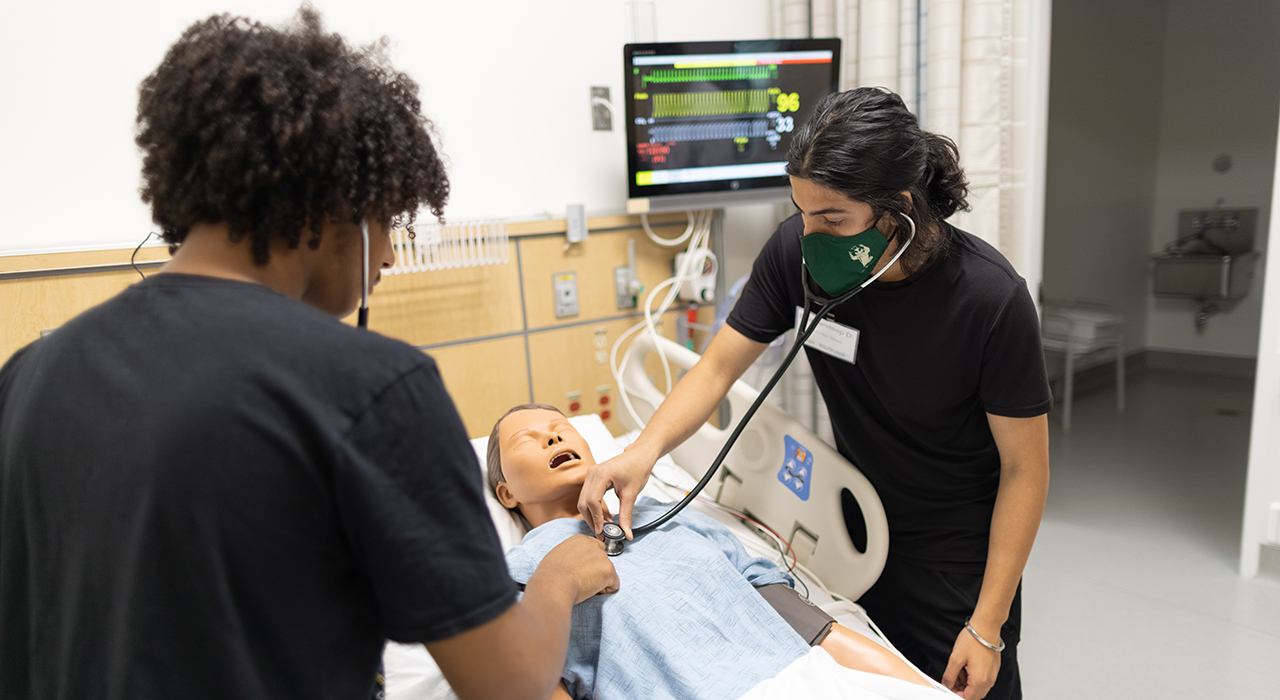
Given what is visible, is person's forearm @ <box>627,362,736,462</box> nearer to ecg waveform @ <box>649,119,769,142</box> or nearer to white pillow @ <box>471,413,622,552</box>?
white pillow @ <box>471,413,622,552</box>

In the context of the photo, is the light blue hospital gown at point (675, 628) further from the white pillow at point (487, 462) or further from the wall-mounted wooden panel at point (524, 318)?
the wall-mounted wooden panel at point (524, 318)

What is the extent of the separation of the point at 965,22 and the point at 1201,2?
3.61 metres

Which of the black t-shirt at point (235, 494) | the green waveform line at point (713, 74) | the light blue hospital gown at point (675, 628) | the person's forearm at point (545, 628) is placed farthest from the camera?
the green waveform line at point (713, 74)

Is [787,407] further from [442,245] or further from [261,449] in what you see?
[261,449]

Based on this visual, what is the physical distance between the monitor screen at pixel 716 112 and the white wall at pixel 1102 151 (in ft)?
8.83

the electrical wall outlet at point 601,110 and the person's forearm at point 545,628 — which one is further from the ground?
the electrical wall outlet at point 601,110

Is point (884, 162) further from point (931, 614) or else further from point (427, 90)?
point (427, 90)

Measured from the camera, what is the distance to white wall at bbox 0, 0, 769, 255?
171 centimetres

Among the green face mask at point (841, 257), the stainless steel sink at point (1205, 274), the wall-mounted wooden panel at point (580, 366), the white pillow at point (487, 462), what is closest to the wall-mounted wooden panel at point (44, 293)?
the white pillow at point (487, 462)

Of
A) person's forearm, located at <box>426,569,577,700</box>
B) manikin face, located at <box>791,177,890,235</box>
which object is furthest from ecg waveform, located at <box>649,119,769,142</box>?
person's forearm, located at <box>426,569,577,700</box>

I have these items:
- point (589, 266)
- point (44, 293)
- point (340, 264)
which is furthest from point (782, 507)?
point (44, 293)

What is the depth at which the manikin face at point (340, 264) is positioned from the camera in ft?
2.18

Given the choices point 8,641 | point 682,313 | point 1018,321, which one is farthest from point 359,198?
point 682,313

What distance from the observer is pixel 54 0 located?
1.70 metres
